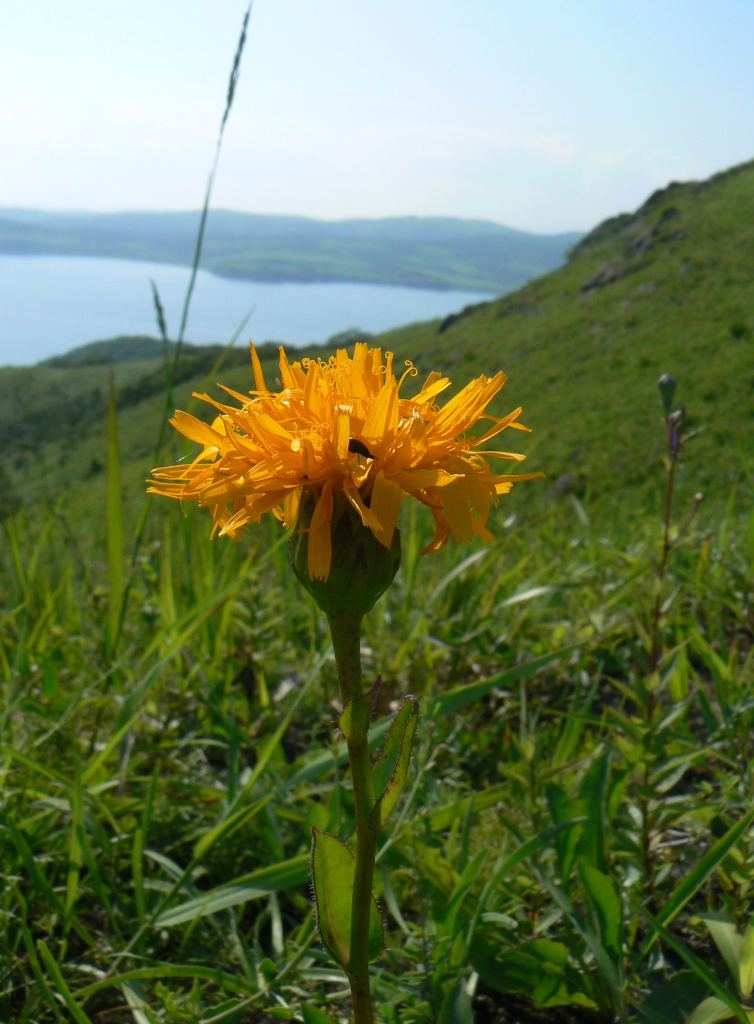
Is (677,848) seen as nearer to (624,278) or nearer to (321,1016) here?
(321,1016)

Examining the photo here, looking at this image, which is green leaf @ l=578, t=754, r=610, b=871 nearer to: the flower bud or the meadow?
the meadow

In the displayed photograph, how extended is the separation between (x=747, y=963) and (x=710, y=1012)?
4.5 inches

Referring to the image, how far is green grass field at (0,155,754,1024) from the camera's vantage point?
1718 millimetres

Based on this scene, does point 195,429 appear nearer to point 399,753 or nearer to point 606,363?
point 399,753

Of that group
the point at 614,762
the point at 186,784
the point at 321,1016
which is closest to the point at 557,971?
the point at 321,1016

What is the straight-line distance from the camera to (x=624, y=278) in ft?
210

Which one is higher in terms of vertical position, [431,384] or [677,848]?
[431,384]

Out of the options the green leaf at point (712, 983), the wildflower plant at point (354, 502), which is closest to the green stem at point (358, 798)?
the wildflower plant at point (354, 502)

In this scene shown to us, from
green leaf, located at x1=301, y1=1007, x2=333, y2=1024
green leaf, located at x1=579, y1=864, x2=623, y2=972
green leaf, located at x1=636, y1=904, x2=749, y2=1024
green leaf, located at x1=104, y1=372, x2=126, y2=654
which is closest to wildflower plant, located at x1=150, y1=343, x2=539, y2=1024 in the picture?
green leaf, located at x1=301, y1=1007, x2=333, y2=1024

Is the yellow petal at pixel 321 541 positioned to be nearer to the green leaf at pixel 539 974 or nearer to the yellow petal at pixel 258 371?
the yellow petal at pixel 258 371

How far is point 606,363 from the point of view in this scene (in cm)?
4922

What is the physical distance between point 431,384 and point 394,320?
146393 mm

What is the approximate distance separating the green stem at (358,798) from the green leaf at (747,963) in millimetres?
643

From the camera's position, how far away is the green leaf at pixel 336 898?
1189 mm
